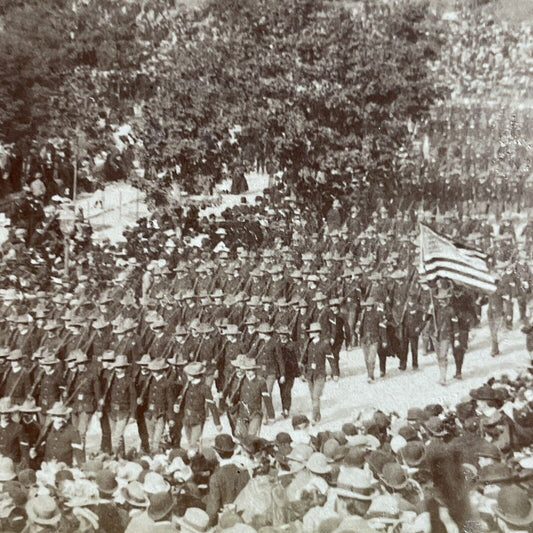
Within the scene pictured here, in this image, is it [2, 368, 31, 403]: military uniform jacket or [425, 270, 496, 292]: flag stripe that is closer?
[2, 368, 31, 403]: military uniform jacket

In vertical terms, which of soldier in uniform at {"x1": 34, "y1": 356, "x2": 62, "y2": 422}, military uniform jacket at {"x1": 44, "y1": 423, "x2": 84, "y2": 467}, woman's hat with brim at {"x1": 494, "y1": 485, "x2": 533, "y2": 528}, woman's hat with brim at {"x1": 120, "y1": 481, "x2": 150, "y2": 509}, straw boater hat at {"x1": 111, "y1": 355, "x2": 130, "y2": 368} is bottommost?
woman's hat with brim at {"x1": 494, "y1": 485, "x2": 533, "y2": 528}

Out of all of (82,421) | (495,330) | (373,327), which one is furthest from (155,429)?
(495,330)

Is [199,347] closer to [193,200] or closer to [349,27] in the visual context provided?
[193,200]

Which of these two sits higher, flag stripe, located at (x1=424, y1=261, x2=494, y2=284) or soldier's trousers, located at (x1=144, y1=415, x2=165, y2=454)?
flag stripe, located at (x1=424, y1=261, x2=494, y2=284)

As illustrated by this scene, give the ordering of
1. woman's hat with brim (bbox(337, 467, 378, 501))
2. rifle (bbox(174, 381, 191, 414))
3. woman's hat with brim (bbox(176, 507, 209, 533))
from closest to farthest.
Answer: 1. woman's hat with brim (bbox(176, 507, 209, 533))
2. woman's hat with brim (bbox(337, 467, 378, 501))
3. rifle (bbox(174, 381, 191, 414))

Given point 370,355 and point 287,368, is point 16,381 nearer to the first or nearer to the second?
point 287,368

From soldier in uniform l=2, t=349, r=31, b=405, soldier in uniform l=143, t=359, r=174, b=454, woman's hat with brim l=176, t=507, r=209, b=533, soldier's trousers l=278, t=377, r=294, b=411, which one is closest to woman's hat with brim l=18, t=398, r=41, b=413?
soldier in uniform l=2, t=349, r=31, b=405

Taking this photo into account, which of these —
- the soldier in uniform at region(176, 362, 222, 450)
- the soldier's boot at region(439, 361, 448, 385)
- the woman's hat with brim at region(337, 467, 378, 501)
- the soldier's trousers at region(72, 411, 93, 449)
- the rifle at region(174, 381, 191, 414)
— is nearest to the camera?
the woman's hat with brim at region(337, 467, 378, 501)

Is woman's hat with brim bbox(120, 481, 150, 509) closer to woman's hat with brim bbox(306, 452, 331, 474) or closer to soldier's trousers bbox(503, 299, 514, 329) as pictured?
woman's hat with brim bbox(306, 452, 331, 474)
